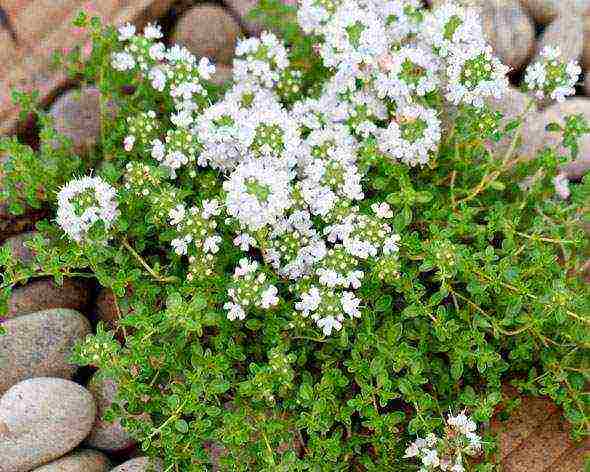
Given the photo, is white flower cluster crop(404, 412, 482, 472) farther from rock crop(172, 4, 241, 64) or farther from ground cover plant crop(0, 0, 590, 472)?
rock crop(172, 4, 241, 64)

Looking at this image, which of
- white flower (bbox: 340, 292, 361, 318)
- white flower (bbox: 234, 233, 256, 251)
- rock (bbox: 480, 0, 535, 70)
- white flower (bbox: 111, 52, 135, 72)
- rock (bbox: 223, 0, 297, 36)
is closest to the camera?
white flower (bbox: 340, 292, 361, 318)

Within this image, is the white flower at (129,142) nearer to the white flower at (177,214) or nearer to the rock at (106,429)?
the white flower at (177,214)

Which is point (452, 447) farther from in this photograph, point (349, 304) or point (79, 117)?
point (79, 117)

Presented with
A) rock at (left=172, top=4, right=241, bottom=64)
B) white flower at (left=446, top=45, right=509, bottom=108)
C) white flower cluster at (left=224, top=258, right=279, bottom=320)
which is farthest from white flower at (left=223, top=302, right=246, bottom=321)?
rock at (left=172, top=4, right=241, bottom=64)

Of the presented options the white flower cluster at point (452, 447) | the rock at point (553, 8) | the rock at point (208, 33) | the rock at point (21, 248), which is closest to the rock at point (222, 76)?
the rock at point (208, 33)

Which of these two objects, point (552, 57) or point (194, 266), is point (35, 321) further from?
point (552, 57)
